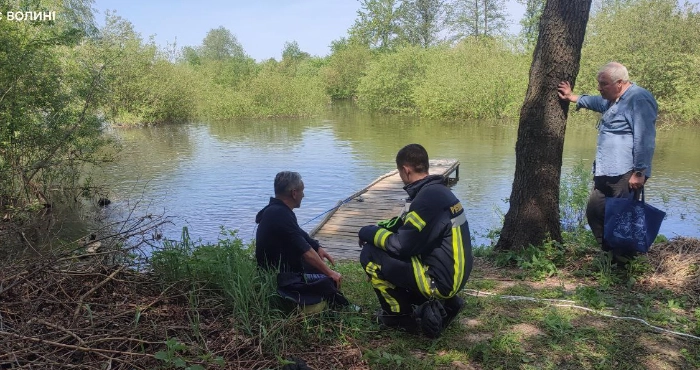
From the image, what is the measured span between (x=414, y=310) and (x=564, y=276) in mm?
1890

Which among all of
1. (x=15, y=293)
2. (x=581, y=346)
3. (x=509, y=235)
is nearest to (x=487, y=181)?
(x=509, y=235)

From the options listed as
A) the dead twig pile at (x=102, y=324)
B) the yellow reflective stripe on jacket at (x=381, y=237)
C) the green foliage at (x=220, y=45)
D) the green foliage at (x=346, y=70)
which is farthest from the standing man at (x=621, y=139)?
the green foliage at (x=220, y=45)

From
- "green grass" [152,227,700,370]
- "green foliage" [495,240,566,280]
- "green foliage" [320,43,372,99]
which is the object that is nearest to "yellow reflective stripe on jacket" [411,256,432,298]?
"green grass" [152,227,700,370]

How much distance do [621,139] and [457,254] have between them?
6.98 ft

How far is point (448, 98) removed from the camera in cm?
2838

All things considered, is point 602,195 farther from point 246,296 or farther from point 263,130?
point 263,130

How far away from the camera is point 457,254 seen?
2959mm

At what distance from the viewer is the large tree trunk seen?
14.6 feet

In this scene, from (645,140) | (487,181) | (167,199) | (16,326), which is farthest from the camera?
(487,181)

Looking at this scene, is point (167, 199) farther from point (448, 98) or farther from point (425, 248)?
→ point (448, 98)

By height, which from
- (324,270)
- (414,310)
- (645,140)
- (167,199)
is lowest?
(167,199)

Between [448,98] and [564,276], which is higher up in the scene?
[448,98]

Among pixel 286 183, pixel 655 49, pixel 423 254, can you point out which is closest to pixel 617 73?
pixel 423 254

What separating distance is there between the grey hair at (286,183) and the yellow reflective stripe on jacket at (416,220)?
0.89 meters
